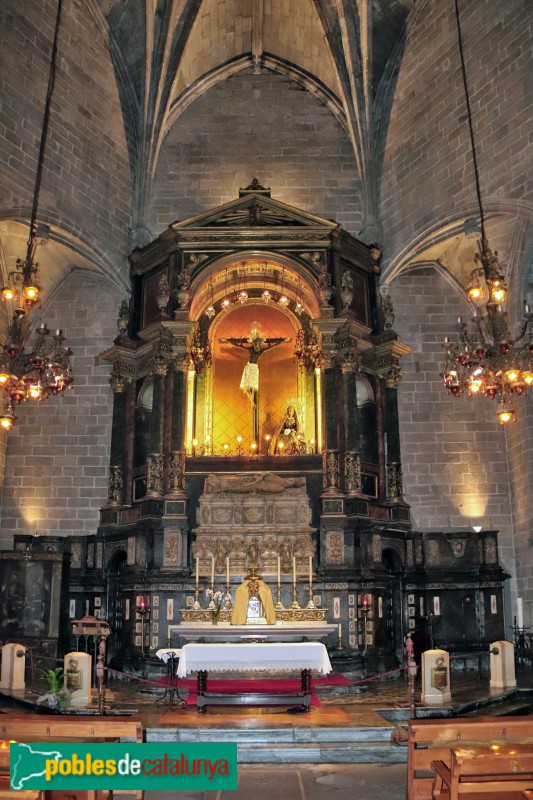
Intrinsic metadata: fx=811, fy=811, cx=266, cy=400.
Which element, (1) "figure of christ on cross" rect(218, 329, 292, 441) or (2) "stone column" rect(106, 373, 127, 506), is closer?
(2) "stone column" rect(106, 373, 127, 506)

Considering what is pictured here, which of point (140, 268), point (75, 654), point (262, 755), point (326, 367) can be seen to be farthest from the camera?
point (140, 268)

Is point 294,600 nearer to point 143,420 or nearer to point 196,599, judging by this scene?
point 196,599

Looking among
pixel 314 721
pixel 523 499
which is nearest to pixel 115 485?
pixel 314 721

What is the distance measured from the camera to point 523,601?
16.9 metres

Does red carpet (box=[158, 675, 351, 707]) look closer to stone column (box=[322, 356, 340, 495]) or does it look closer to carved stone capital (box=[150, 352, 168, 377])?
stone column (box=[322, 356, 340, 495])

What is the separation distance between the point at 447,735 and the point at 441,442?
12702 millimetres

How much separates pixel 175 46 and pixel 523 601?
14982 mm

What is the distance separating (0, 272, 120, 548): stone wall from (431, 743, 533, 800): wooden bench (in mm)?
13482

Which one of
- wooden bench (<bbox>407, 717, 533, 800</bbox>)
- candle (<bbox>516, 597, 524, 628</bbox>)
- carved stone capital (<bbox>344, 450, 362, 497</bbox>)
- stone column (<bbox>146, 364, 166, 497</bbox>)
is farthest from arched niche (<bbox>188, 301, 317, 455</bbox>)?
wooden bench (<bbox>407, 717, 533, 800</bbox>)

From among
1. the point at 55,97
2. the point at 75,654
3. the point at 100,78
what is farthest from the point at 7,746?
the point at 100,78

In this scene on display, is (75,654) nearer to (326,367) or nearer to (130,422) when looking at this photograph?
(130,422)

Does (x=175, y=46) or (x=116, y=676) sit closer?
(x=116, y=676)

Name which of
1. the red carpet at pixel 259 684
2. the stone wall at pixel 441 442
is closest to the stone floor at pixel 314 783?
the red carpet at pixel 259 684

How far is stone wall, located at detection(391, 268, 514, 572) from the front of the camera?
18.1 m
